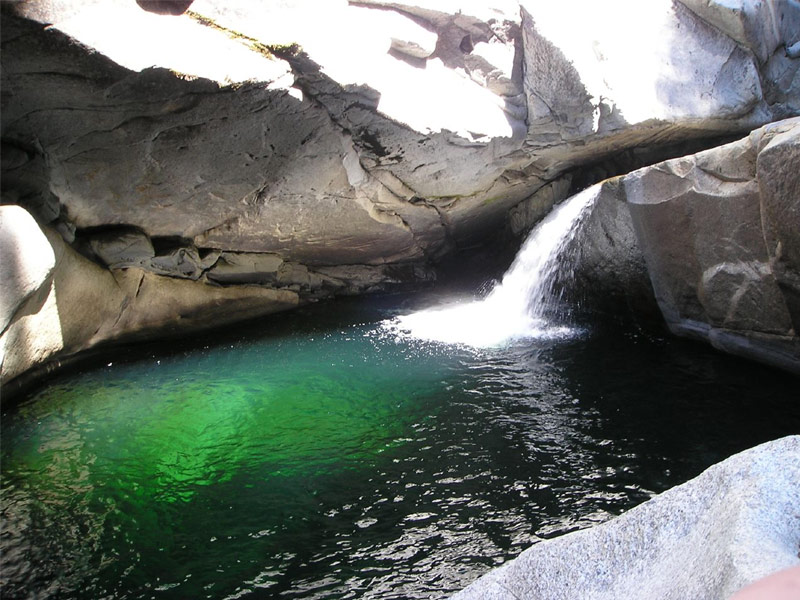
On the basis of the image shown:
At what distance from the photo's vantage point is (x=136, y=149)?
4.56 meters

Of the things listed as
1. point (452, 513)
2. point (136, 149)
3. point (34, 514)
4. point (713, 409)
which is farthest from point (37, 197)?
point (713, 409)

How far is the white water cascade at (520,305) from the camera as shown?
5402 mm

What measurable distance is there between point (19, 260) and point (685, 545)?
413cm

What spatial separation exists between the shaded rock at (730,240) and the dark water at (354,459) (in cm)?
24

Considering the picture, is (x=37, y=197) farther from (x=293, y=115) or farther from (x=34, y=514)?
(x=34, y=514)

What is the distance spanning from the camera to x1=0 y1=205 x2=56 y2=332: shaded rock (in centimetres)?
363

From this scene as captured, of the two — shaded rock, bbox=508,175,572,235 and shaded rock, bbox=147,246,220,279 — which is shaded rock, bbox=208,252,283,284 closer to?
shaded rock, bbox=147,246,220,279

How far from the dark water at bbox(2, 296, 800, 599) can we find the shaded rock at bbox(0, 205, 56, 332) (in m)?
0.98

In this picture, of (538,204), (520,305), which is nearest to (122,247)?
(520,305)

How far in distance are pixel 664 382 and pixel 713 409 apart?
0.46 meters

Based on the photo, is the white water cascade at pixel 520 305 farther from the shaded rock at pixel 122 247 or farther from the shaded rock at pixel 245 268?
the shaded rock at pixel 122 247

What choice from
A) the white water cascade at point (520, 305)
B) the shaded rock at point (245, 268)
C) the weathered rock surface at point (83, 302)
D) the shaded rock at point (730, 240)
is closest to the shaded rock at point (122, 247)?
the weathered rock surface at point (83, 302)

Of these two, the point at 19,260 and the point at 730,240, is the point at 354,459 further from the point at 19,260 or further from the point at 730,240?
the point at 730,240

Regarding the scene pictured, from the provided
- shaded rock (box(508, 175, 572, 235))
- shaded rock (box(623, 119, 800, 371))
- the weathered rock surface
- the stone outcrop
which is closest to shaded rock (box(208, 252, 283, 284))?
the weathered rock surface
